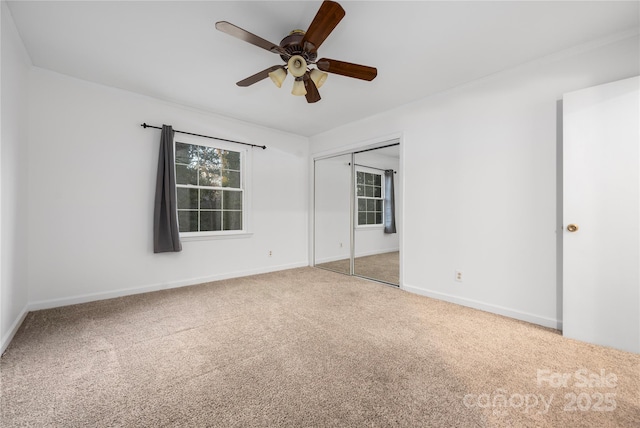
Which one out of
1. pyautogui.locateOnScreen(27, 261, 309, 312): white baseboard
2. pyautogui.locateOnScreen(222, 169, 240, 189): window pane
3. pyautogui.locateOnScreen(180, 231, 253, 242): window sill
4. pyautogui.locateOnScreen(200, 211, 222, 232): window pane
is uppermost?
pyautogui.locateOnScreen(222, 169, 240, 189): window pane

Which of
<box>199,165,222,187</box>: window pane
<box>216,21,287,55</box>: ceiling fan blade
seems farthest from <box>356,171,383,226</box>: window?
<box>216,21,287,55</box>: ceiling fan blade

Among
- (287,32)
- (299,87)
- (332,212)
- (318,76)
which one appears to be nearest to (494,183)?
(318,76)

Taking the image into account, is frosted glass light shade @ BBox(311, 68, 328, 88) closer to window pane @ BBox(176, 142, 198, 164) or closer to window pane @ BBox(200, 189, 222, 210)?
window pane @ BBox(176, 142, 198, 164)

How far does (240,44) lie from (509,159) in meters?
2.71

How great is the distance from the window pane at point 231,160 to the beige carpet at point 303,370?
Result: 7.08ft

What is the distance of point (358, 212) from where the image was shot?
4906 mm

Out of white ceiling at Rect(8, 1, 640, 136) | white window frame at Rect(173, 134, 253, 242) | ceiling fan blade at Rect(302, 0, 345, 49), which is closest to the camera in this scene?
ceiling fan blade at Rect(302, 0, 345, 49)

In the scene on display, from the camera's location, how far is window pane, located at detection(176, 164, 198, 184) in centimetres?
367

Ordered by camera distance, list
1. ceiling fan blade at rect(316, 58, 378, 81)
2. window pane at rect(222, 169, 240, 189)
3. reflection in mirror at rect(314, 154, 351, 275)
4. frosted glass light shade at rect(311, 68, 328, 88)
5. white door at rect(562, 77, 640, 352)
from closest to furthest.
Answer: white door at rect(562, 77, 640, 352) → ceiling fan blade at rect(316, 58, 378, 81) → frosted glass light shade at rect(311, 68, 328, 88) → window pane at rect(222, 169, 240, 189) → reflection in mirror at rect(314, 154, 351, 275)

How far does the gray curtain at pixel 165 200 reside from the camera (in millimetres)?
3346

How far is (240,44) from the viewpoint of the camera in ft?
7.51

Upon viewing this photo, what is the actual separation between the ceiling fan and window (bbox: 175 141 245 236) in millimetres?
1762

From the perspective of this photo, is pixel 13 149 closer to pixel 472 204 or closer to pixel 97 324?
pixel 97 324

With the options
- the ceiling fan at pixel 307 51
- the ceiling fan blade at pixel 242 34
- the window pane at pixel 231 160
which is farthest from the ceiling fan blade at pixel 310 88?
the window pane at pixel 231 160
